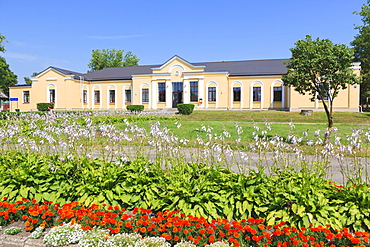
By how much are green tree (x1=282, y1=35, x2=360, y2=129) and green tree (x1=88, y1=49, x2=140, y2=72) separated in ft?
184

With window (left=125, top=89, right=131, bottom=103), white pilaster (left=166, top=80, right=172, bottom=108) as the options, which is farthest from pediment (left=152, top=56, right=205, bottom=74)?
window (left=125, top=89, right=131, bottom=103)

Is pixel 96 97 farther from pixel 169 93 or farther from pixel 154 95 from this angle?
pixel 169 93

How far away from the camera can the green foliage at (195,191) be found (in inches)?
144

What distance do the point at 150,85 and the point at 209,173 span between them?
117ft

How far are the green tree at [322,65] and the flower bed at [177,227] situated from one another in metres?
10.3

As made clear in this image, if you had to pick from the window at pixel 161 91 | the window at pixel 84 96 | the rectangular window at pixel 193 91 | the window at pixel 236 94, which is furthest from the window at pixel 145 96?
the window at pixel 236 94

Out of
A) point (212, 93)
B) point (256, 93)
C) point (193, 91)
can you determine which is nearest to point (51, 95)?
point (193, 91)

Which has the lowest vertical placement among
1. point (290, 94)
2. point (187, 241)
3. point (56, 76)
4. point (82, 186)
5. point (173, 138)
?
point (187, 241)

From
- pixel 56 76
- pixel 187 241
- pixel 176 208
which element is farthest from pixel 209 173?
pixel 56 76

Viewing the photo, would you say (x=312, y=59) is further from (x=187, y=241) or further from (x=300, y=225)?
(x=187, y=241)

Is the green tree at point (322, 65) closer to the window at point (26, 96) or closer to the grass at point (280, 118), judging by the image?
the grass at point (280, 118)

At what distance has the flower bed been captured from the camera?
3.14m

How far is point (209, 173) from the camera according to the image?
180 inches

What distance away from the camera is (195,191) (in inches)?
163
